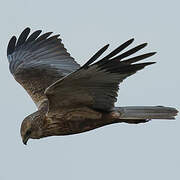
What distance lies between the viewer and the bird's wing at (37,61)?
1023cm

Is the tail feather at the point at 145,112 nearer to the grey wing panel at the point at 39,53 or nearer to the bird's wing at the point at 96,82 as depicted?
the bird's wing at the point at 96,82

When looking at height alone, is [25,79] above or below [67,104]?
above

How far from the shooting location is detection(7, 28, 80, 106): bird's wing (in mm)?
10227

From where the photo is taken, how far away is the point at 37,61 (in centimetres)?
1093

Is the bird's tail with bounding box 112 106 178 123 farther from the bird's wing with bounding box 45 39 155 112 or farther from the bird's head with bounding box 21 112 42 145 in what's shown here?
the bird's head with bounding box 21 112 42 145

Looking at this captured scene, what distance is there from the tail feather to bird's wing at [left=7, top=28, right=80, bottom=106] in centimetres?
155

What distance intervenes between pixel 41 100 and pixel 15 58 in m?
1.66

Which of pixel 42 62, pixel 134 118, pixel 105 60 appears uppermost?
pixel 42 62

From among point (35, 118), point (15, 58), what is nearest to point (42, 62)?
point (15, 58)

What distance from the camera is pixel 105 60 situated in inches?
305

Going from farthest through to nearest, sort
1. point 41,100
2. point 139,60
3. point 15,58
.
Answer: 1. point 15,58
2. point 41,100
3. point 139,60

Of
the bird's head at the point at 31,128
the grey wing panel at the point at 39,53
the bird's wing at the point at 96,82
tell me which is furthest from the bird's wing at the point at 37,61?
the bird's wing at the point at 96,82

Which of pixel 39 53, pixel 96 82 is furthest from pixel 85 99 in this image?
pixel 39 53

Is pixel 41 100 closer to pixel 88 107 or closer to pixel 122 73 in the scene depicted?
pixel 88 107
